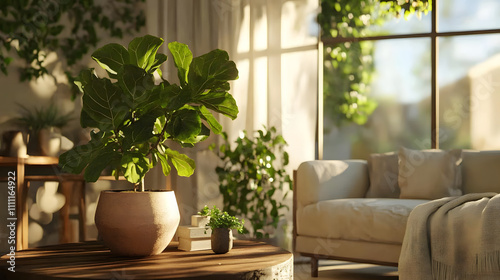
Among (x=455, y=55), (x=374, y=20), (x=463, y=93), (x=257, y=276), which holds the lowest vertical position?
(x=257, y=276)

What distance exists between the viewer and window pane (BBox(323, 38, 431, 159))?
596cm

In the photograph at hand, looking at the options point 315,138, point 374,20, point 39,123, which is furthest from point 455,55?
point 39,123

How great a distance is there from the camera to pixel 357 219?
322cm

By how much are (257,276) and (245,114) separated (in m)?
3.15

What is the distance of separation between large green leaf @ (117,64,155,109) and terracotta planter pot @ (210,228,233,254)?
485 millimetres

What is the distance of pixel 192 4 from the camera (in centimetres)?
452

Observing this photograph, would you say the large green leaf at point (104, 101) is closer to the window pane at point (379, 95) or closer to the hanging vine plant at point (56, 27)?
the hanging vine plant at point (56, 27)

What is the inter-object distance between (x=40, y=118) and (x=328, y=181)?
2.06 meters

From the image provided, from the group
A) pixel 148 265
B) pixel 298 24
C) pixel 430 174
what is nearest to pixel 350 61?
pixel 298 24

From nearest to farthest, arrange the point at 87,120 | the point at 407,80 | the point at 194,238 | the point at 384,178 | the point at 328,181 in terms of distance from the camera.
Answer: the point at 87,120
the point at 194,238
the point at 328,181
the point at 384,178
the point at 407,80

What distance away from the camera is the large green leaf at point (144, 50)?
182 cm

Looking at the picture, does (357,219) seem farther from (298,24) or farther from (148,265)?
(298,24)

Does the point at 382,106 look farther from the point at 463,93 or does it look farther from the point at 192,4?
the point at 192,4

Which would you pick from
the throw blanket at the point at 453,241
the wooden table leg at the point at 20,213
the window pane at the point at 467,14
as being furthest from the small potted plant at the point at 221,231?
the window pane at the point at 467,14
